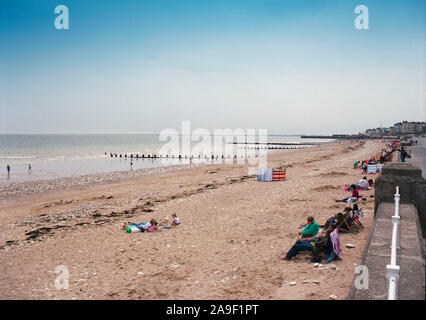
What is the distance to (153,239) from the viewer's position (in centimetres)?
1106

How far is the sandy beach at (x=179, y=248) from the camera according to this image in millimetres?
7062

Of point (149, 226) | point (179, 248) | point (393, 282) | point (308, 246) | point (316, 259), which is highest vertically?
point (393, 282)

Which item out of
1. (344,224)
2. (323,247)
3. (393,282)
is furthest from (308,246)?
(393,282)

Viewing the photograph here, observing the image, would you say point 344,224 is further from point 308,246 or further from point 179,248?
point 179,248

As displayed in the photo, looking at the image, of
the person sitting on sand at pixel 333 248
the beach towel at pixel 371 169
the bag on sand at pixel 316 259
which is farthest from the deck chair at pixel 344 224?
the beach towel at pixel 371 169

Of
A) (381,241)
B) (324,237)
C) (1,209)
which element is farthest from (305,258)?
(1,209)

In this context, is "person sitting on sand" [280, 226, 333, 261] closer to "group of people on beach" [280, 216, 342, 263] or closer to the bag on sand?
"group of people on beach" [280, 216, 342, 263]

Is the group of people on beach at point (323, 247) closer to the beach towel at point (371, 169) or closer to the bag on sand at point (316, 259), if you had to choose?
the bag on sand at point (316, 259)

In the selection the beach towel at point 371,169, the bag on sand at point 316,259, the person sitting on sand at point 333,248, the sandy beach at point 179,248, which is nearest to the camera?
the sandy beach at point 179,248

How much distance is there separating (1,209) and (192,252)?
14.8 m

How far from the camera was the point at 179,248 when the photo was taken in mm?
9969

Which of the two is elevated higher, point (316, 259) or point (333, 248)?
point (333, 248)

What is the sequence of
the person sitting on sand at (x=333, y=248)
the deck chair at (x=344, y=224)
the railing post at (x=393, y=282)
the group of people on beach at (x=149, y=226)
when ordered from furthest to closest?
the group of people on beach at (x=149, y=226), the deck chair at (x=344, y=224), the person sitting on sand at (x=333, y=248), the railing post at (x=393, y=282)
